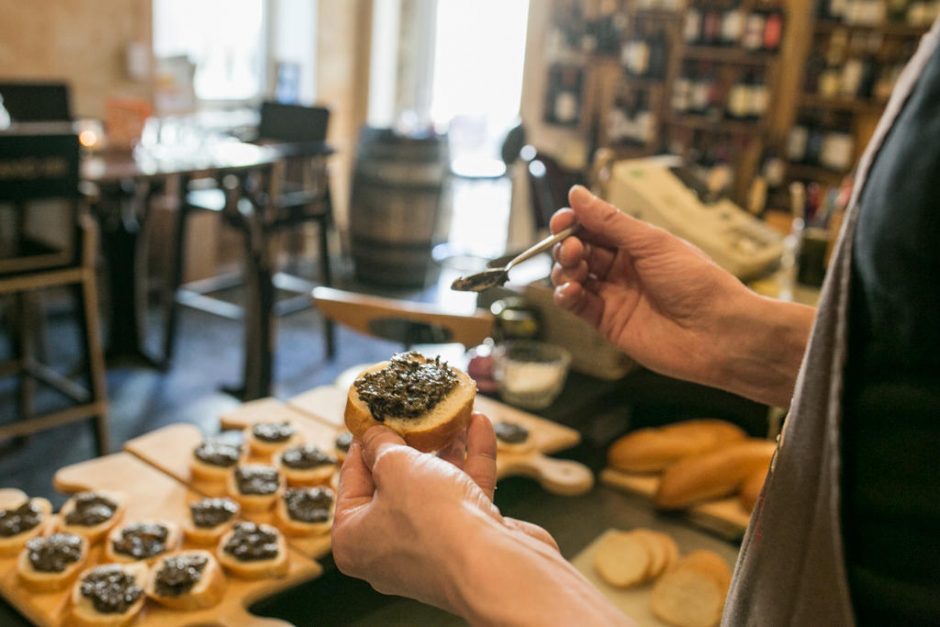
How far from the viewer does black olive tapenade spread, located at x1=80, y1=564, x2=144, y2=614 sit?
1100 mm

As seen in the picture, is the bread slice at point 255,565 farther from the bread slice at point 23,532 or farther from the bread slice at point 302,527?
the bread slice at point 23,532

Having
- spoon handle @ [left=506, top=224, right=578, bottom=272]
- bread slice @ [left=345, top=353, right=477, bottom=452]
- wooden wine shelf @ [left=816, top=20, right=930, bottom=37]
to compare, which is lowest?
bread slice @ [left=345, top=353, right=477, bottom=452]

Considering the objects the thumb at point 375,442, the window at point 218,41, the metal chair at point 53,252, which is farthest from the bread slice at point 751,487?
the window at point 218,41

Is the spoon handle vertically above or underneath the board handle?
above

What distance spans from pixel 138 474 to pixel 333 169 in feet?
17.3

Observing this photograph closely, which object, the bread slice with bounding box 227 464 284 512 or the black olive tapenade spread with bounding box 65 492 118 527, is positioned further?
the bread slice with bounding box 227 464 284 512

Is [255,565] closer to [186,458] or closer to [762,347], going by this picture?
[186,458]

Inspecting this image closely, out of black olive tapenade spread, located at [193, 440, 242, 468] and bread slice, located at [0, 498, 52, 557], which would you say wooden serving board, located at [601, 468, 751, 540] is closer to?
black olive tapenade spread, located at [193, 440, 242, 468]

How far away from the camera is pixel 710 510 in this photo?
5.33 ft

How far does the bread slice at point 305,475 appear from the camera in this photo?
4.88 feet

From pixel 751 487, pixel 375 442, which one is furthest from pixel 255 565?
pixel 751 487

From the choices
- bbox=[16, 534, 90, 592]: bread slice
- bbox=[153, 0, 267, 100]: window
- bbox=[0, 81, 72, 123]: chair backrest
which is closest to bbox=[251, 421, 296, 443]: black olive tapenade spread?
bbox=[16, 534, 90, 592]: bread slice

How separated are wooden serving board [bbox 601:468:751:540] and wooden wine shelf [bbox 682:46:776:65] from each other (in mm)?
4138

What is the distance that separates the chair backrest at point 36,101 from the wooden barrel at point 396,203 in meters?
1.74
